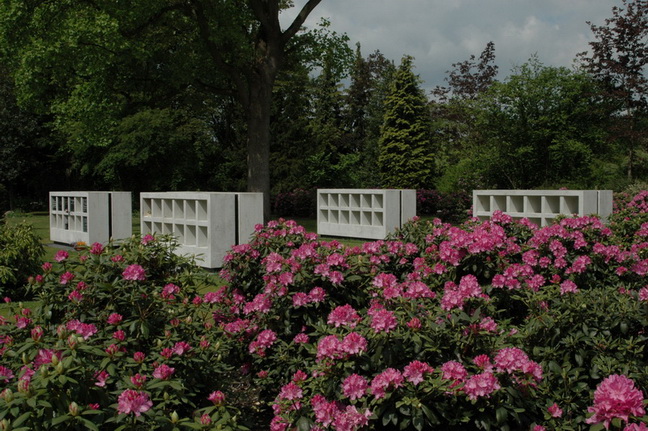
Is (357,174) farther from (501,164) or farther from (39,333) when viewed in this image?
(39,333)

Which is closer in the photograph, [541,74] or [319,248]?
[319,248]

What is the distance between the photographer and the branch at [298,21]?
14.7 metres

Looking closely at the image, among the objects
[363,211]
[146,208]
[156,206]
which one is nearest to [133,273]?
[156,206]

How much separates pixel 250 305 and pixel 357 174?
1046 inches

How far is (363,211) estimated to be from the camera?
1461 centimetres

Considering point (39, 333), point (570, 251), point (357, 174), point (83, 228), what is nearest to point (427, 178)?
point (357, 174)

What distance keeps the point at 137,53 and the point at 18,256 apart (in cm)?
698

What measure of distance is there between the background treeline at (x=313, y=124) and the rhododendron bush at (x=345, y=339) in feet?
34.1

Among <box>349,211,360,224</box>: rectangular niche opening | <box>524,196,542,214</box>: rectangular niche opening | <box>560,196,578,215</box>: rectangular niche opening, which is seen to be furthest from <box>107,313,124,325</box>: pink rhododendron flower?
<box>349,211,360,224</box>: rectangular niche opening

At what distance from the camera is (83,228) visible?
513 inches

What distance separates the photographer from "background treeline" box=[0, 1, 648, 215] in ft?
47.2

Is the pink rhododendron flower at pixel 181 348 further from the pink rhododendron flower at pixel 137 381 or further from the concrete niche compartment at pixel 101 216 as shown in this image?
the concrete niche compartment at pixel 101 216

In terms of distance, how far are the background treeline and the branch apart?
0.88 m

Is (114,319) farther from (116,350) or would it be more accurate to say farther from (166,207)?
(166,207)
